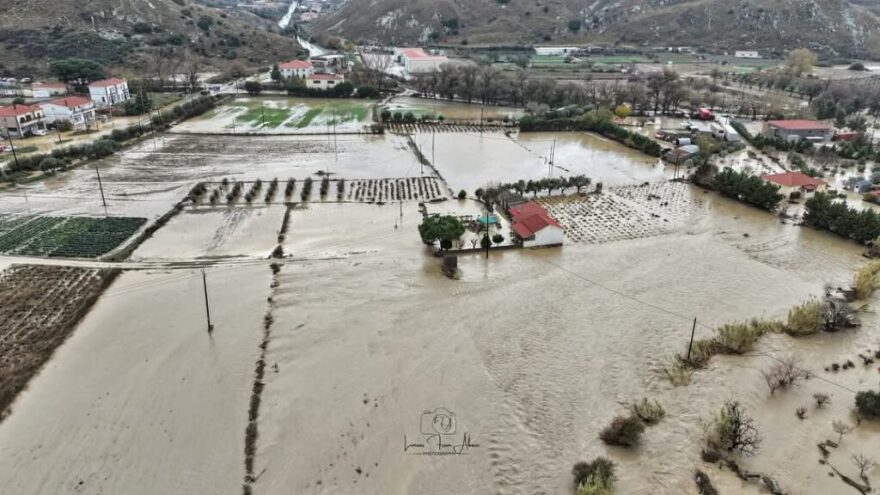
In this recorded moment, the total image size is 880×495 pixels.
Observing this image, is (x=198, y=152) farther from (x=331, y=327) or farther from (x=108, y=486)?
(x=108, y=486)

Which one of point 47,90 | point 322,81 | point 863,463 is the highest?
point 322,81

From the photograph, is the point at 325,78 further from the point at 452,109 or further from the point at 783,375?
the point at 783,375

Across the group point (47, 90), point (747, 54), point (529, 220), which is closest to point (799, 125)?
point (529, 220)

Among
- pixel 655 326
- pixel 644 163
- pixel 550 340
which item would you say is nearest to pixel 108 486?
pixel 550 340

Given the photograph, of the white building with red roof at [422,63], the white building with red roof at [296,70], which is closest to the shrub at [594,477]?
the white building with red roof at [296,70]

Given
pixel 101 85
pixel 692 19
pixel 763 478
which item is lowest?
pixel 763 478

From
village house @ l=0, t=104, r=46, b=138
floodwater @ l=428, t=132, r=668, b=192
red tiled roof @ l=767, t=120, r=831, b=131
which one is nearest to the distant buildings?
red tiled roof @ l=767, t=120, r=831, b=131
